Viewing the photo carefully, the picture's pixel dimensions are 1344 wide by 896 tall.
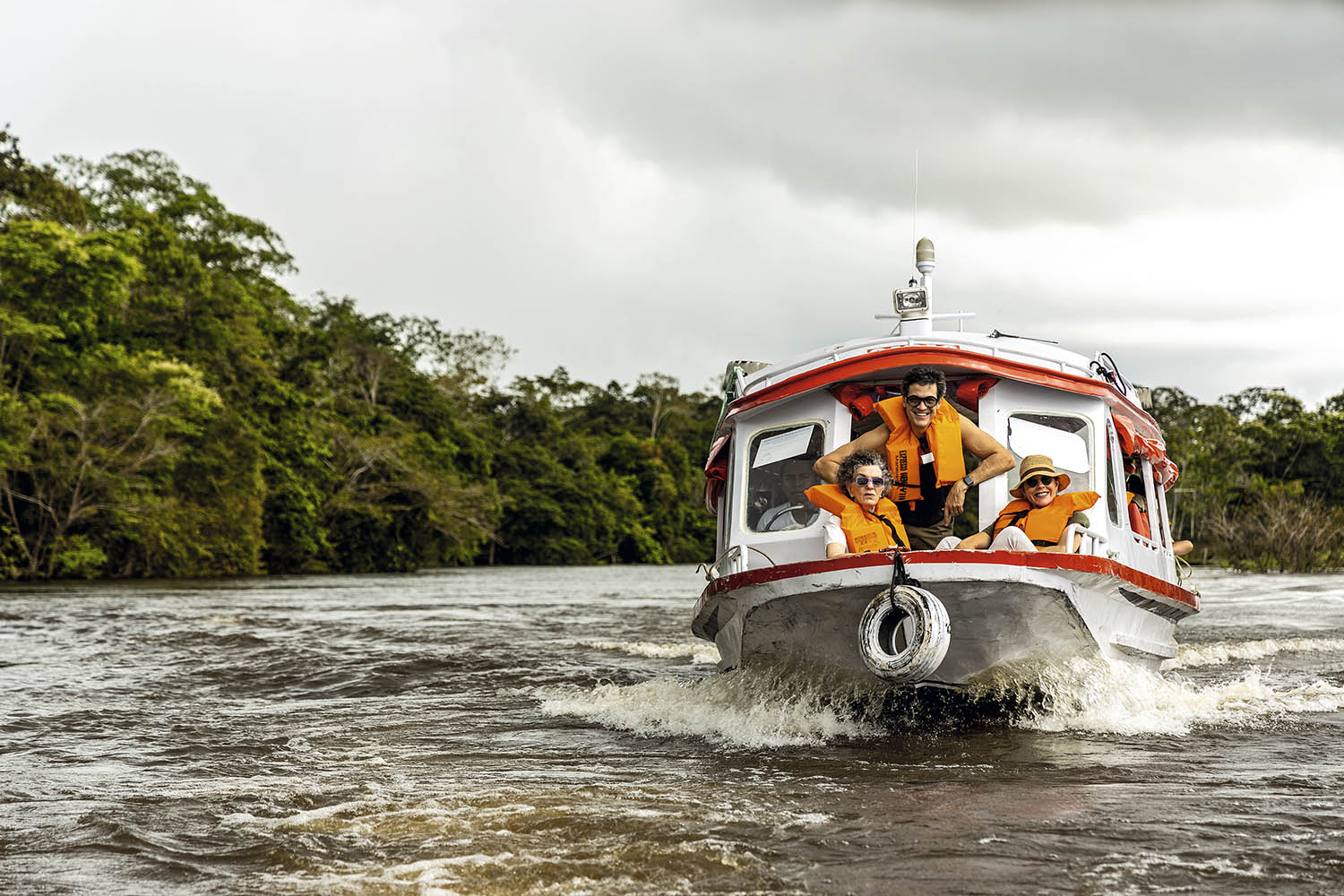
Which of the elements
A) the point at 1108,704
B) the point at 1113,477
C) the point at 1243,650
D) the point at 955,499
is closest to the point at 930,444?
the point at 955,499

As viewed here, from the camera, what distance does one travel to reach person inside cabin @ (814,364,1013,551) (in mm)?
7680

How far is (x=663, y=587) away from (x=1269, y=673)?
70.0 ft

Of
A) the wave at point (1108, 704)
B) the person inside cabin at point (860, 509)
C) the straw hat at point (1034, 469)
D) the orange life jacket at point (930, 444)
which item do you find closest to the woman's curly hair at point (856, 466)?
the person inside cabin at point (860, 509)

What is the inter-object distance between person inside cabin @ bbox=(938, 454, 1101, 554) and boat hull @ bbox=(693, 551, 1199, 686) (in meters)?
0.39

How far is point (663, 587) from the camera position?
Answer: 1260 inches

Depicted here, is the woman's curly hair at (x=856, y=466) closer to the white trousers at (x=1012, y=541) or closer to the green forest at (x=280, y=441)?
the white trousers at (x=1012, y=541)

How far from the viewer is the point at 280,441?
4297 cm

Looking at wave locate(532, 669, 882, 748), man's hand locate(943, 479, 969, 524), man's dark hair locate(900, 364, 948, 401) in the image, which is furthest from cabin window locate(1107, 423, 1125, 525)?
wave locate(532, 669, 882, 748)

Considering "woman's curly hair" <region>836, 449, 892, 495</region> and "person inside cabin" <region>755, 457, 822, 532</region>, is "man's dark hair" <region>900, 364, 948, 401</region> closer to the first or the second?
"woman's curly hair" <region>836, 449, 892, 495</region>

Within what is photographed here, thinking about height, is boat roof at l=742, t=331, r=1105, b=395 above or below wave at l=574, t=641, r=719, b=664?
above

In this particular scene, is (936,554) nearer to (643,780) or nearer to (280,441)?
(643,780)

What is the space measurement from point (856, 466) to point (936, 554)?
89 cm

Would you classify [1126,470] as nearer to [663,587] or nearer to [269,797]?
[269,797]

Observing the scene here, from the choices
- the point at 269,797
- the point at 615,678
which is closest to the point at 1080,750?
the point at 269,797
